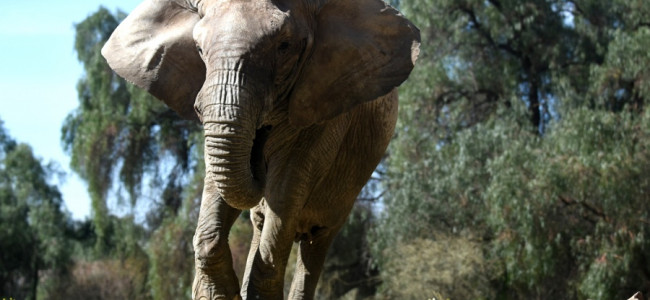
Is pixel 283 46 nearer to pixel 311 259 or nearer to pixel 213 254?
pixel 213 254

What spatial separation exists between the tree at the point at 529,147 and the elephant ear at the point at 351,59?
35.9 feet

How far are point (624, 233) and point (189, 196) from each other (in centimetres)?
1023

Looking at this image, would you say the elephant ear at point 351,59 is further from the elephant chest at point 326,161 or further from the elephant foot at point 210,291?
the elephant foot at point 210,291

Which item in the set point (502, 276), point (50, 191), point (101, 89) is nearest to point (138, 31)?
point (502, 276)

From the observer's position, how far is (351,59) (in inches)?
227

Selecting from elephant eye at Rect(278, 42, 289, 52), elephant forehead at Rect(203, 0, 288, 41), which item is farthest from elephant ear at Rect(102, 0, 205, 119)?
elephant eye at Rect(278, 42, 289, 52)

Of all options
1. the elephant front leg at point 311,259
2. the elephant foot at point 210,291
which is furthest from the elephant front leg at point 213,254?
the elephant front leg at point 311,259

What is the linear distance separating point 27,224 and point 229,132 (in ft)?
90.5

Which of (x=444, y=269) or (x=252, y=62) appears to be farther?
(x=444, y=269)

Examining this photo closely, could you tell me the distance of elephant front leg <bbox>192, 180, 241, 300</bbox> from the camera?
217 inches

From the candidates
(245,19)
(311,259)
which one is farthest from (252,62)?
(311,259)

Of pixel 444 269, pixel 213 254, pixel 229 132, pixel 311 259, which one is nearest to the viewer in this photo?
pixel 229 132

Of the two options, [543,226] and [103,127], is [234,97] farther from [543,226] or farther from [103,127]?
[103,127]

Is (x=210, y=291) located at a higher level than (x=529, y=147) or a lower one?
lower
